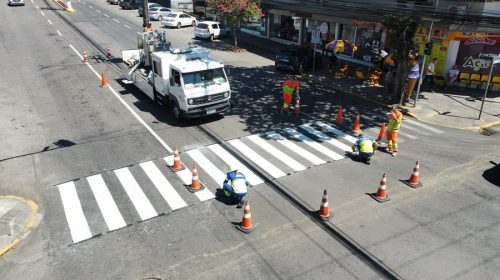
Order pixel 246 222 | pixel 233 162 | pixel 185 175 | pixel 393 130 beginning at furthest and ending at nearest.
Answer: pixel 393 130
pixel 233 162
pixel 185 175
pixel 246 222

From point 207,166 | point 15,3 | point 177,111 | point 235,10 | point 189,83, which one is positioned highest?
point 235,10

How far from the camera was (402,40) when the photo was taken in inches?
734

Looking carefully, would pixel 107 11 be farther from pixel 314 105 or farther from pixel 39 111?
pixel 314 105

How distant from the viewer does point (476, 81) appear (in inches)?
899

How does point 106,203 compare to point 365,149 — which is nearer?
point 106,203

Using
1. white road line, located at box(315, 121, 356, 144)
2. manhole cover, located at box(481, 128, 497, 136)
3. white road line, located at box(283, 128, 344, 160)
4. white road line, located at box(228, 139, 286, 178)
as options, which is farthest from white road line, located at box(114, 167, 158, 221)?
manhole cover, located at box(481, 128, 497, 136)

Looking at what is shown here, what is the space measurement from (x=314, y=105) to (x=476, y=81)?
1012cm

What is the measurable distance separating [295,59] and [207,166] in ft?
48.4

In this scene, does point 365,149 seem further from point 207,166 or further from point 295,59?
point 295,59

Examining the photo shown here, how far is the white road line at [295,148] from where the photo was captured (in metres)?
14.1

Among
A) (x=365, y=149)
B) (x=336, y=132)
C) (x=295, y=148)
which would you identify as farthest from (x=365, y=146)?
(x=336, y=132)

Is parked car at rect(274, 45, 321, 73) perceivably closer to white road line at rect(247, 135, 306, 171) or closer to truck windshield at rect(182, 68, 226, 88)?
truck windshield at rect(182, 68, 226, 88)

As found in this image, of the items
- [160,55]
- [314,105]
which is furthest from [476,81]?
[160,55]

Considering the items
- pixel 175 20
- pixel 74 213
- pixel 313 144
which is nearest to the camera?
pixel 74 213
